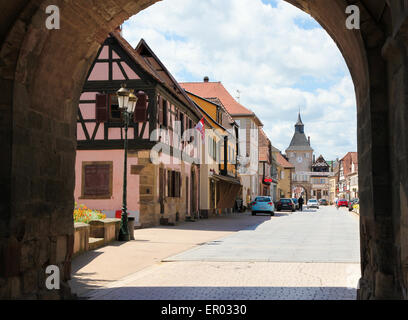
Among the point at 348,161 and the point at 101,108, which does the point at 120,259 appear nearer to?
the point at 101,108

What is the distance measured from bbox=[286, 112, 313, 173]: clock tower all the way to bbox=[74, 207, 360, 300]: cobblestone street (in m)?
116

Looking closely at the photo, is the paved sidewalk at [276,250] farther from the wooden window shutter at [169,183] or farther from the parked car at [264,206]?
the parked car at [264,206]

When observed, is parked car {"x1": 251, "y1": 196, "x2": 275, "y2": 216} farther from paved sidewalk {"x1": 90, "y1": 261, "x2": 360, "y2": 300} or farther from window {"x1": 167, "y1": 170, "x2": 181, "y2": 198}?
paved sidewalk {"x1": 90, "y1": 261, "x2": 360, "y2": 300}

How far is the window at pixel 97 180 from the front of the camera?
2145 centimetres

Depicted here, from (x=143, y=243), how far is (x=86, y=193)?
7797 millimetres

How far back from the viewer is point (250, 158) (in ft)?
186

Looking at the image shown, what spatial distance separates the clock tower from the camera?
423 ft

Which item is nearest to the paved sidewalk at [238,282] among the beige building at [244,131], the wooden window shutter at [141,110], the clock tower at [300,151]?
the wooden window shutter at [141,110]

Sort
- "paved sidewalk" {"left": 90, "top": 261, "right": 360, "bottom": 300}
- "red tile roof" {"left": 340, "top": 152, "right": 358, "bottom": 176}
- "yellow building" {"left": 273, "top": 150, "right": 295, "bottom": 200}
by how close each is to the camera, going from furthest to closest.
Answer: "red tile roof" {"left": 340, "top": 152, "right": 358, "bottom": 176} → "yellow building" {"left": 273, "top": 150, "right": 295, "bottom": 200} → "paved sidewalk" {"left": 90, "top": 261, "right": 360, "bottom": 300}
